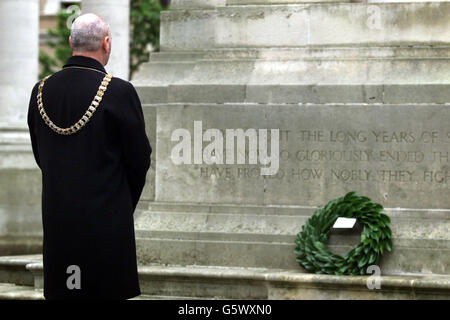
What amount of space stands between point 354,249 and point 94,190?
13.6 feet

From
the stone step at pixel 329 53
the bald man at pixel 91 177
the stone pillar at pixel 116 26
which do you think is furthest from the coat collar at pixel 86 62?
the stone pillar at pixel 116 26

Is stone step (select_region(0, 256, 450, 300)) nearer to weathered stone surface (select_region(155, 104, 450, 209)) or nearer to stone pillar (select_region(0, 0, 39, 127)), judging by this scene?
weathered stone surface (select_region(155, 104, 450, 209))

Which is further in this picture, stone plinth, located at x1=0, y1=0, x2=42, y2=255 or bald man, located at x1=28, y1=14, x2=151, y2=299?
stone plinth, located at x1=0, y1=0, x2=42, y2=255

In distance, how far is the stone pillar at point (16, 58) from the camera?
59.9 ft

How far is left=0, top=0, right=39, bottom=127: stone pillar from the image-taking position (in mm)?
18250

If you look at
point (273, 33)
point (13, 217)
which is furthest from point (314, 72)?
point (13, 217)

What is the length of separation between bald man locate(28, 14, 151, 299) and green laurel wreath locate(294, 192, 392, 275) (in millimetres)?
3787

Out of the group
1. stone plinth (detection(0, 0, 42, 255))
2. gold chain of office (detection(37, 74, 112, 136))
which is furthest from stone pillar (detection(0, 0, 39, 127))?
gold chain of office (detection(37, 74, 112, 136))

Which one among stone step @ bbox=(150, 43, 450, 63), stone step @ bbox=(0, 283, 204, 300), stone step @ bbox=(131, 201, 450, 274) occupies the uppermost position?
stone step @ bbox=(150, 43, 450, 63)

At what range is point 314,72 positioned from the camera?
1224cm

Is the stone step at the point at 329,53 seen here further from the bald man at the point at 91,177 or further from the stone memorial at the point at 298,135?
the bald man at the point at 91,177

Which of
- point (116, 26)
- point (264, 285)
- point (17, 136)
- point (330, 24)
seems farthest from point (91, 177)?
point (17, 136)

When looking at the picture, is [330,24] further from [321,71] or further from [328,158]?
[328,158]

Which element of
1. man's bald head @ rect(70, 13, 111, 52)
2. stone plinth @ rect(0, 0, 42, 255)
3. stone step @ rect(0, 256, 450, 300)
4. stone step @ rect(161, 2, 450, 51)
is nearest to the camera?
man's bald head @ rect(70, 13, 111, 52)
